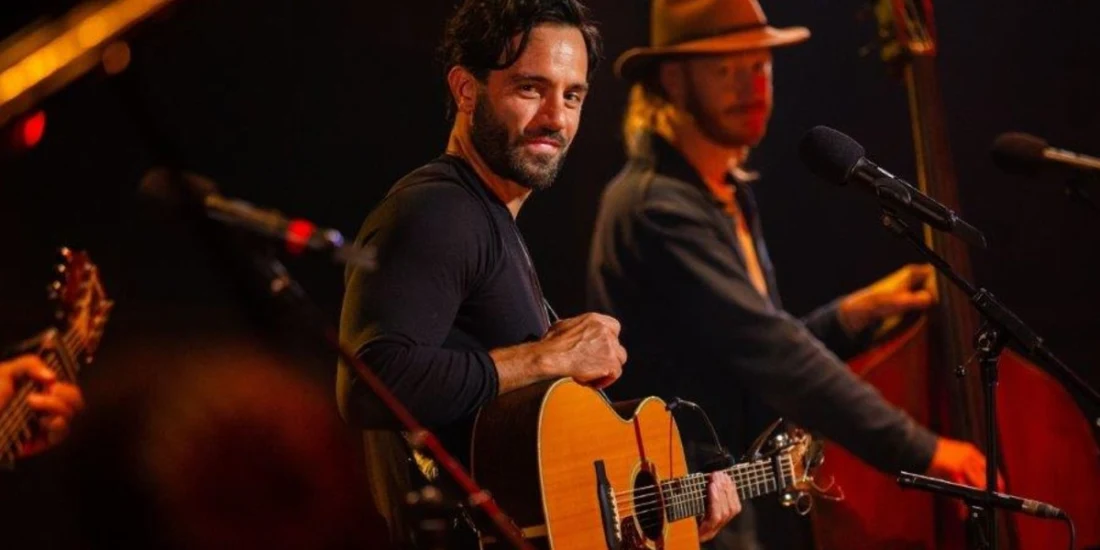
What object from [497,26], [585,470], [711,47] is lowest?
[585,470]

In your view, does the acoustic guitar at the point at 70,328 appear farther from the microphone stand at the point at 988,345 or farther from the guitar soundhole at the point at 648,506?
the microphone stand at the point at 988,345

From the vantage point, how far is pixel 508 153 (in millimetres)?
3281

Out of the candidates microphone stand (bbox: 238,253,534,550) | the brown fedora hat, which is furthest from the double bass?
microphone stand (bbox: 238,253,534,550)

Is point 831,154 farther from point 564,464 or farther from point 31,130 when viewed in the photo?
point 31,130

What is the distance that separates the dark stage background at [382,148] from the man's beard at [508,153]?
63cm

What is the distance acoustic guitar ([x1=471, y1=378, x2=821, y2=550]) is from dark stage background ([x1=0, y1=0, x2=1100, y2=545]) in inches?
20.1

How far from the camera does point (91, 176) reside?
3289mm

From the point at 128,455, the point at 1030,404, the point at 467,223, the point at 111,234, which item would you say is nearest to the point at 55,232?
the point at 111,234

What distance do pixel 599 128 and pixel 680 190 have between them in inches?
17.6

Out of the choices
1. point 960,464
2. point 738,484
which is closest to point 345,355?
point 738,484

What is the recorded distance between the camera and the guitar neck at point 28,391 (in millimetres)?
2531

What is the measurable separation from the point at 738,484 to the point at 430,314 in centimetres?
98

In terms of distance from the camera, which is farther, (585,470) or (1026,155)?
(1026,155)

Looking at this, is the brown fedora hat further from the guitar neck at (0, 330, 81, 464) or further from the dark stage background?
A: the guitar neck at (0, 330, 81, 464)
